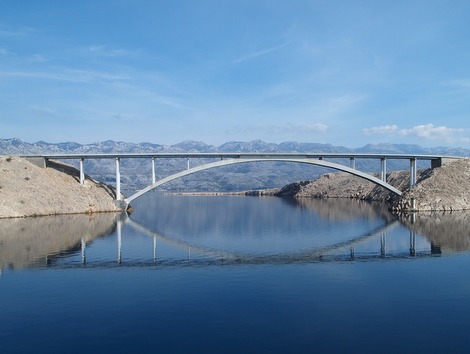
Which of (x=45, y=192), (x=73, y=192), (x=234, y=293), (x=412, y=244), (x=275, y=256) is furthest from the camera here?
(x=73, y=192)

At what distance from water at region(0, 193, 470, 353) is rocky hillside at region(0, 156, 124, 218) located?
18568 mm

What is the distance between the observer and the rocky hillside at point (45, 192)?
6347cm

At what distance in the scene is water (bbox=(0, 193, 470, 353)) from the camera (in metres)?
17.2

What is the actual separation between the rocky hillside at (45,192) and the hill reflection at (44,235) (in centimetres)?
297

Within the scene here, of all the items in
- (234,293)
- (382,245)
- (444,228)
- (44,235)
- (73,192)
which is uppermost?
(73,192)

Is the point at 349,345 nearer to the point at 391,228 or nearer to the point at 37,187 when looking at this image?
the point at 391,228

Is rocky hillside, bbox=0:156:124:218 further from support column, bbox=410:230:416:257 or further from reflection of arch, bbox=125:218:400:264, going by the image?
support column, bbox=410:230:416:257

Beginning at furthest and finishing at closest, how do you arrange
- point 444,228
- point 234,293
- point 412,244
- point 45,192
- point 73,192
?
1. point 73,192
2. point 45,192
3. point 444,228
4. point 412,244
5. point 234,293

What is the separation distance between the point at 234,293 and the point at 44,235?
2986 centimetres

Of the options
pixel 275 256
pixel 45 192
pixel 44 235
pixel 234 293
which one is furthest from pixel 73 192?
pixel 234 293

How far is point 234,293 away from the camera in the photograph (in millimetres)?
24047

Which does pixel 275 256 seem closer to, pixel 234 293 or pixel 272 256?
pixel 272 256

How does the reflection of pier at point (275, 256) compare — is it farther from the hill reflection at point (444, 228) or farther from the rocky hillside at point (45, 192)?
the rocky hillside at point (45, 192)

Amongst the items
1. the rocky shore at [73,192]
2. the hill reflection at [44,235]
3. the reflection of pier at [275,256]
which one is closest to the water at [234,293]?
the reflection of pier at [275,256]
